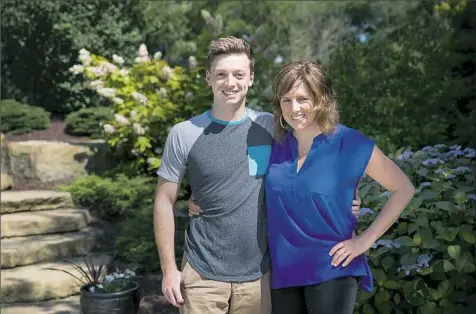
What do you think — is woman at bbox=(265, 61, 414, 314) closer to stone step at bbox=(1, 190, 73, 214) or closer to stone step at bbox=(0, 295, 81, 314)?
stone step at bbox=(0, 295, 81, 314)

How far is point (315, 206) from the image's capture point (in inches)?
72.6

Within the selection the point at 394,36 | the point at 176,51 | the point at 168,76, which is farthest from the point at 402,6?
the point at 168,76

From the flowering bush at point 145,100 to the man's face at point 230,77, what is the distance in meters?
3.89

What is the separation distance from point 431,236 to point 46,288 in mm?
3023

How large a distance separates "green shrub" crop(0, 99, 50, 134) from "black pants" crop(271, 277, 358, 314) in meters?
7.53

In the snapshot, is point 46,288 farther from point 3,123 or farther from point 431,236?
point 3,123

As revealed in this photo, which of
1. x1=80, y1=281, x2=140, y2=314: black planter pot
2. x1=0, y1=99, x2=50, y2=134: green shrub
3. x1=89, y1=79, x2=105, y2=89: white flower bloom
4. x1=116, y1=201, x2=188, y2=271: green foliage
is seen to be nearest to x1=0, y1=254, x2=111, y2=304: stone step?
x1=116, y1=201, x2=188, y2=271: green foliage

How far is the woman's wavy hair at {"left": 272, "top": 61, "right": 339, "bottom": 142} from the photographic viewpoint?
187cm

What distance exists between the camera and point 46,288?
4547 millimetres

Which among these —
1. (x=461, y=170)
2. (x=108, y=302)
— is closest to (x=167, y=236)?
(x=108, y=302)

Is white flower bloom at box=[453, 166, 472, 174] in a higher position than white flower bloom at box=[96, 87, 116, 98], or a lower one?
lower

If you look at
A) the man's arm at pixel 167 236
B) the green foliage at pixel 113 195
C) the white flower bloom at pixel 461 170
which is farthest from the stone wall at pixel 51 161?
the man's arm at pixel 167 236

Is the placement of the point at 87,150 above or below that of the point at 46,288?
above

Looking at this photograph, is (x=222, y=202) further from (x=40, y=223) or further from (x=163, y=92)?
(x=163, y=92)
